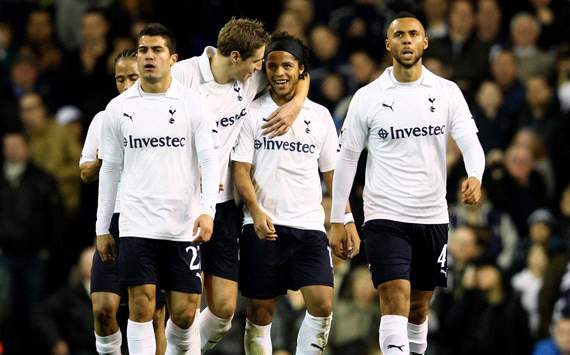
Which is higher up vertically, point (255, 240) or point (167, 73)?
point (167, 73)

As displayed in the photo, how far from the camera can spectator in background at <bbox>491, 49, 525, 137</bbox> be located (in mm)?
18031

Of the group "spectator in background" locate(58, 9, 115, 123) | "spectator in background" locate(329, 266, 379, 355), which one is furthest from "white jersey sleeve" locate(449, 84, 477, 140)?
"spectator in background" locate(58, 9, 115, 123)

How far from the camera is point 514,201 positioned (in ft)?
56.4

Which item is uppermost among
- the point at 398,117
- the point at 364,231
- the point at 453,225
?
the point at 398,117

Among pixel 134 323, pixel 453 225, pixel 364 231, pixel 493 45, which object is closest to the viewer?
pixel 134 323

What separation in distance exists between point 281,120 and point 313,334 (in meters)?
1.67

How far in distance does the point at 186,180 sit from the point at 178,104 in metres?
0.55

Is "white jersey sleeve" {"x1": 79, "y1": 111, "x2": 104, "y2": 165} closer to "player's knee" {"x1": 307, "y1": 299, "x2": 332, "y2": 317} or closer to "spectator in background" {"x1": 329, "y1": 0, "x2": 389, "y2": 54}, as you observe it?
"player's knee" {"x1": 307, "y1": 299, "x2": 332, "y2": 317}

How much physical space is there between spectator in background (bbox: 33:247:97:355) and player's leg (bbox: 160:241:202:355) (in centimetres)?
518

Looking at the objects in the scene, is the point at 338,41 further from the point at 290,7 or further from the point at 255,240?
the point at 255,240

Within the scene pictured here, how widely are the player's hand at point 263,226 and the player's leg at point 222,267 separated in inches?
11.4

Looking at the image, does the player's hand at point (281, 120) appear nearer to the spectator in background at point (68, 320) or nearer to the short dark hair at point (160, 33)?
the short dark hair at point (160, 33)

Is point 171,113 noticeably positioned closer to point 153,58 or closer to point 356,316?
point 153,58

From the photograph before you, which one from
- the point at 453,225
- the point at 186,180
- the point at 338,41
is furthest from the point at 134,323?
the point at 338,41
